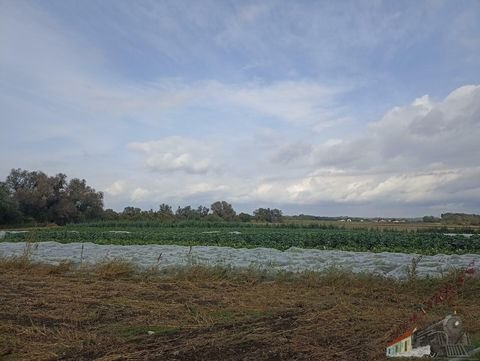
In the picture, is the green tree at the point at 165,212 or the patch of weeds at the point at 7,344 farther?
Result: the green tree at the point at 165,212

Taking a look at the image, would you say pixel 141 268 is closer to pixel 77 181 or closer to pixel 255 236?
pixel 255 236

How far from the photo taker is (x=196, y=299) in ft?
26.4

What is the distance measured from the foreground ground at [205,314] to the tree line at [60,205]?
50.9 metres

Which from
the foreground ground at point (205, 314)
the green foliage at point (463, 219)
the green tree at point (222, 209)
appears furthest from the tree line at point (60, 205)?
the foreground ground at point (205, 314)

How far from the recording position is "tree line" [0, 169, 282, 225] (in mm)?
58844

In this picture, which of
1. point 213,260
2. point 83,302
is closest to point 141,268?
point 213,260

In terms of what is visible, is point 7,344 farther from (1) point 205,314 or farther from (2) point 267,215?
(2) point 267,215

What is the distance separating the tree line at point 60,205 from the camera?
58.8 metres

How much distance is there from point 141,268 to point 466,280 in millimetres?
7274

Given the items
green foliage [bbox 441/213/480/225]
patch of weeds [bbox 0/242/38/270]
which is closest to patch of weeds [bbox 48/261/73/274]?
patch of weeds [bbox 0/242/38/270]

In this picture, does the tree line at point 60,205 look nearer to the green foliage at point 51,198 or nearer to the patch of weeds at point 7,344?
the green foliage at point 51,198

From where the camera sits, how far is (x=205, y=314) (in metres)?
6.73

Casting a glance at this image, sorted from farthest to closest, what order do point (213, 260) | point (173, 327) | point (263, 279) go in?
point (213, 260)
point (263, 279)
point (173, 327)

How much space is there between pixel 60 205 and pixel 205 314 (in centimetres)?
5884
